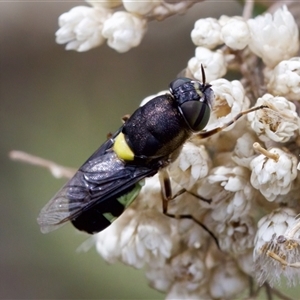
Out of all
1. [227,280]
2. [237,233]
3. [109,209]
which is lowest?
[227,280]

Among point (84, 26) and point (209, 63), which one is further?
point (84, 26)

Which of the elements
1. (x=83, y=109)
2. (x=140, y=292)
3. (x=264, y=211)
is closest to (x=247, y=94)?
(x=264, y=211)

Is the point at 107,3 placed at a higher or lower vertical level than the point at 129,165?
higher

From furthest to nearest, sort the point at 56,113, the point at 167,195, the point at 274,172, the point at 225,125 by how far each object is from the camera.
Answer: the point at 56,113
the point at 167,195
the point at 225,125
the point at 274,172

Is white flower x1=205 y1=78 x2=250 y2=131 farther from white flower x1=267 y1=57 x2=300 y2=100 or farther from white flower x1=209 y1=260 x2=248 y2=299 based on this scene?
white flower x1=209 y1=260 x2=248 y2=299

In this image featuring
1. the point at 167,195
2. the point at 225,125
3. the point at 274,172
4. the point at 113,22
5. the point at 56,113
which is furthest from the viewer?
the point at 56,113

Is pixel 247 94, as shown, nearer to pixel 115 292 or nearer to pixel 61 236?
pixel 115 292

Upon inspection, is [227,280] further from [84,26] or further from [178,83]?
[84,26]

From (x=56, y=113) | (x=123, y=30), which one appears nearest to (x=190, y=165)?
(x=123, y=30)
